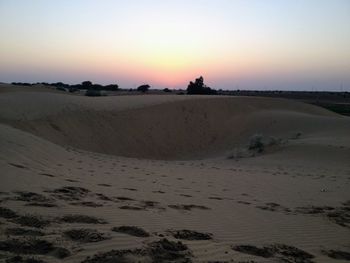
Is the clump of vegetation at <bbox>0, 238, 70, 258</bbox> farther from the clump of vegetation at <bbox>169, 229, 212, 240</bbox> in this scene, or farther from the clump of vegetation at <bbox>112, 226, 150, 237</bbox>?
the clump of vegetation at <bbox>169, 229, 212, 240</bbox>

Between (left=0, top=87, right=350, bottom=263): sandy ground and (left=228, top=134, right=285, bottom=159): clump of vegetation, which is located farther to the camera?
(left=228, top=134, right=285, bottom=159): clump of vegetation

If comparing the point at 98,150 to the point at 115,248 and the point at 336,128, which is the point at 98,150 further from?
the point at 115,248

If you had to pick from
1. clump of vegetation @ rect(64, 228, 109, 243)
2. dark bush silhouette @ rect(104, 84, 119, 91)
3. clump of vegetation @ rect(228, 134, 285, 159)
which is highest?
dark bush silhouette @ rect(104, 84, 119, 91)

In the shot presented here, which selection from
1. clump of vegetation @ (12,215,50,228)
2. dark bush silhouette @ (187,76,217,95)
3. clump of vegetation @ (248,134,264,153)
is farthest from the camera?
dark bush silhouette @ (187,76,217,95)

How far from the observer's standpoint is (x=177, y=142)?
26453 mm

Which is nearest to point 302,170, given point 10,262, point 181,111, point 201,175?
point 201,175

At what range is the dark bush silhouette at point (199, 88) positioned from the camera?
59.4 metres

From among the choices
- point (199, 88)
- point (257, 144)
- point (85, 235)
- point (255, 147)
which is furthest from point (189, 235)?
point (199, 88)

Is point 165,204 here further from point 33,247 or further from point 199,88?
point 199,88

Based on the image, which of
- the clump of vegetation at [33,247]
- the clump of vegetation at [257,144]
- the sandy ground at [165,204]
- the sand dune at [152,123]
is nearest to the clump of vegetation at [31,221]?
the sandy ground at [165,204]

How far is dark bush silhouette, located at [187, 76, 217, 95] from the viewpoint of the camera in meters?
59.4

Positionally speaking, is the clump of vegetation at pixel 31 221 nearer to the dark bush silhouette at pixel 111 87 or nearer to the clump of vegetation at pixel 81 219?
the clump of vegetation at pixel 81 219

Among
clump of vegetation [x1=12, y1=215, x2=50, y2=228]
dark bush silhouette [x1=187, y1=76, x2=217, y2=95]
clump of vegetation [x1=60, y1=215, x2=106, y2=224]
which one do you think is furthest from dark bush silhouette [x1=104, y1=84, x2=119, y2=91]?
clump of vegetation [x1=12, y1=215, x2=50, y2=228]

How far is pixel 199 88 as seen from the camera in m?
59.8
